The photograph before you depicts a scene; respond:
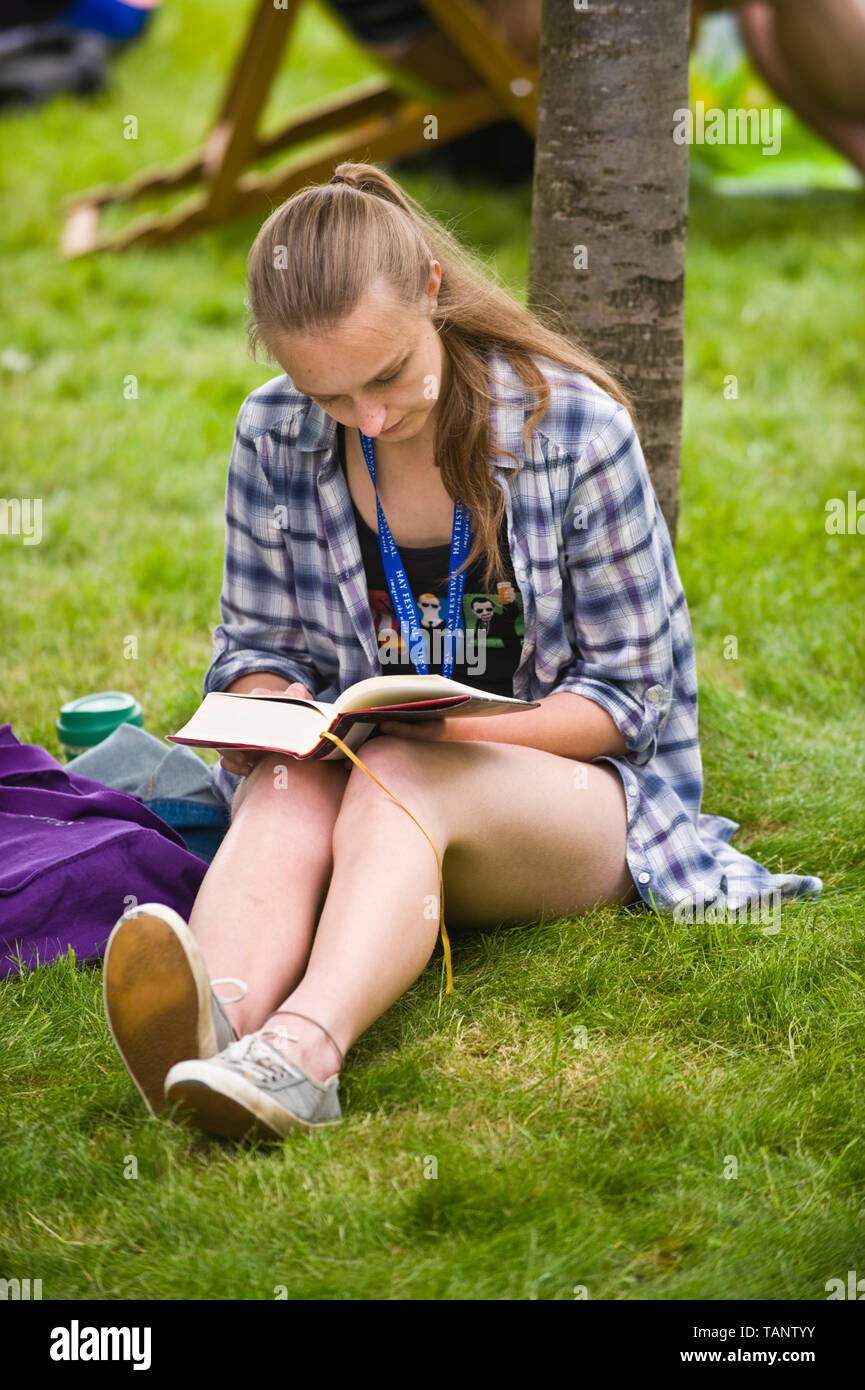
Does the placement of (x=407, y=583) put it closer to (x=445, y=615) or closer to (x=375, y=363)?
(x=445, y=615)

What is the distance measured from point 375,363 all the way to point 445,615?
19.7 inches

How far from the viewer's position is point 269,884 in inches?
85.4

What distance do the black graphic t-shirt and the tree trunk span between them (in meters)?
0.69

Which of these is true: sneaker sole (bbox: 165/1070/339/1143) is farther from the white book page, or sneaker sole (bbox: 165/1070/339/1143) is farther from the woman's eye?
the woman's eye

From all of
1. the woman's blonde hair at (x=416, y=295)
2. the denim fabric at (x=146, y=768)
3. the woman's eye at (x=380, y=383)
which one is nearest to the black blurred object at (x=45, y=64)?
the denim fabric at (x=146, y=768)

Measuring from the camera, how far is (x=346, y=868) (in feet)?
6.91

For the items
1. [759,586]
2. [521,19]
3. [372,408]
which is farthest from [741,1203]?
[521,19]

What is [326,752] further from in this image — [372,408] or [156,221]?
[156,221]

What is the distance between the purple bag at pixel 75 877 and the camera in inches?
95.6

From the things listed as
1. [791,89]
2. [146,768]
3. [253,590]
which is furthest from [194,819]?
[791,89]

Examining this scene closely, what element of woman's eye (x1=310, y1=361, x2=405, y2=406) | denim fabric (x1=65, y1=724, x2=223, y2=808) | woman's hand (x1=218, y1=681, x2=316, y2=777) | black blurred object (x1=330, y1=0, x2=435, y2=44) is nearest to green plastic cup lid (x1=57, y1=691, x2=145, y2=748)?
denim fabric (x1=65, y1=724, x2=223, y2=808)

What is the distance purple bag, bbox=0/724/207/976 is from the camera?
7.97 feet

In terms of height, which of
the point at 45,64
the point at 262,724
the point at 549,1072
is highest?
the point at 45,64

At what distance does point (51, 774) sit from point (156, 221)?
175 inches
